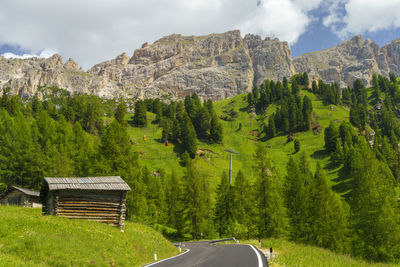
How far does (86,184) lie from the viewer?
21.8 meters

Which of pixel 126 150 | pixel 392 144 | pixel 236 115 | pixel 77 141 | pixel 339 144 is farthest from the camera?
pixel 236 115

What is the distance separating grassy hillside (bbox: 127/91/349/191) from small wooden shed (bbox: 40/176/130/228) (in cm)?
5367

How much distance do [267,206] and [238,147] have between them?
77391mm

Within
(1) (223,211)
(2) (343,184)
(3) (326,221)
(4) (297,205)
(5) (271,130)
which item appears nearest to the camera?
(3) (326,221)

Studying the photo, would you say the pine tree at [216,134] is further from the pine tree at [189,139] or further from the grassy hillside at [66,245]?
the grassy hillside at [66,245]

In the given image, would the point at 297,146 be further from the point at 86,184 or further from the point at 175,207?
the point at 86,184

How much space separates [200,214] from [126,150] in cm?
1954

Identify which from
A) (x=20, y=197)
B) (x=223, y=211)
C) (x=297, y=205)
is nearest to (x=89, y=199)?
(x=20, y=197)

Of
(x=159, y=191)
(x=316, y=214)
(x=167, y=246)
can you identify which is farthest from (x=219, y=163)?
(x=167, y=246)

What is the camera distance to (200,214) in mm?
46844

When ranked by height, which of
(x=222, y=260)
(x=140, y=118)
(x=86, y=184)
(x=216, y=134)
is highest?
(x=140, y=118)

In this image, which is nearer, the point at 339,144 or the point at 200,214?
the point at 200,214

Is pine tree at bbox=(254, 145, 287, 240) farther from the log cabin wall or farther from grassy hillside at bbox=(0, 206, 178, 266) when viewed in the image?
the log cabin wall

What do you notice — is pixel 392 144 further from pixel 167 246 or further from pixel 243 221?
pixel 167 246
